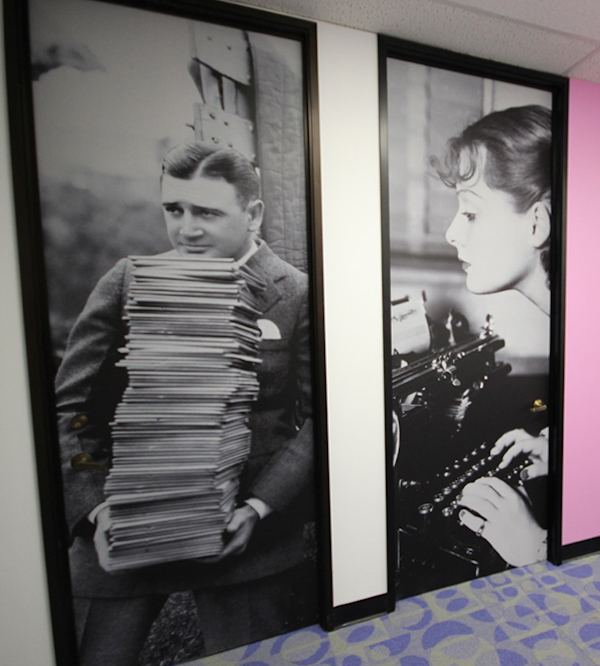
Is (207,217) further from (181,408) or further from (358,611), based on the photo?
(358,611)

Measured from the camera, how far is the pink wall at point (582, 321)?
163cm

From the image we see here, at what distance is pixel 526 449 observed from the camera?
1.69 meters

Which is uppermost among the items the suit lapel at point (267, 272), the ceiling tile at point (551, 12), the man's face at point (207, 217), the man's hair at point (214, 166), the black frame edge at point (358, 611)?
the ceiling tile at point (551, 12)

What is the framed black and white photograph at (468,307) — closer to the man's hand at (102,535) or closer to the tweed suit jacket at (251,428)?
the tweed suit jacket at (251,428)

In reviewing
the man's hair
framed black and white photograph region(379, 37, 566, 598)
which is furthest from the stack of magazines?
framed black and white photograph region(379, 37, 566, 598)

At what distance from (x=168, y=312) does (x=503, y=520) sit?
6.04 ft

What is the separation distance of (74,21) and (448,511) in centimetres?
236

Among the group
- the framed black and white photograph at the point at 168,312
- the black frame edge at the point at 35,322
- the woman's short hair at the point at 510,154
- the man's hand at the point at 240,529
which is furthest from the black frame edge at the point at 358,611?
the woman's short hair at the point at 510,154

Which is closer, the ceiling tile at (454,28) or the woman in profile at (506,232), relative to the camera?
the ceiling tile at (454,28)

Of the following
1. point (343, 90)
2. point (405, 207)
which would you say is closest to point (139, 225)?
point (343, 90)

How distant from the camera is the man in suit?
116 centimetres

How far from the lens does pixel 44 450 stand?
3.65 ft

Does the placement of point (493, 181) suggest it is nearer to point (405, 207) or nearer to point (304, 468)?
point (405, 207)

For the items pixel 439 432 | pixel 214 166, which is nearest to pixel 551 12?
pixel 214 166
